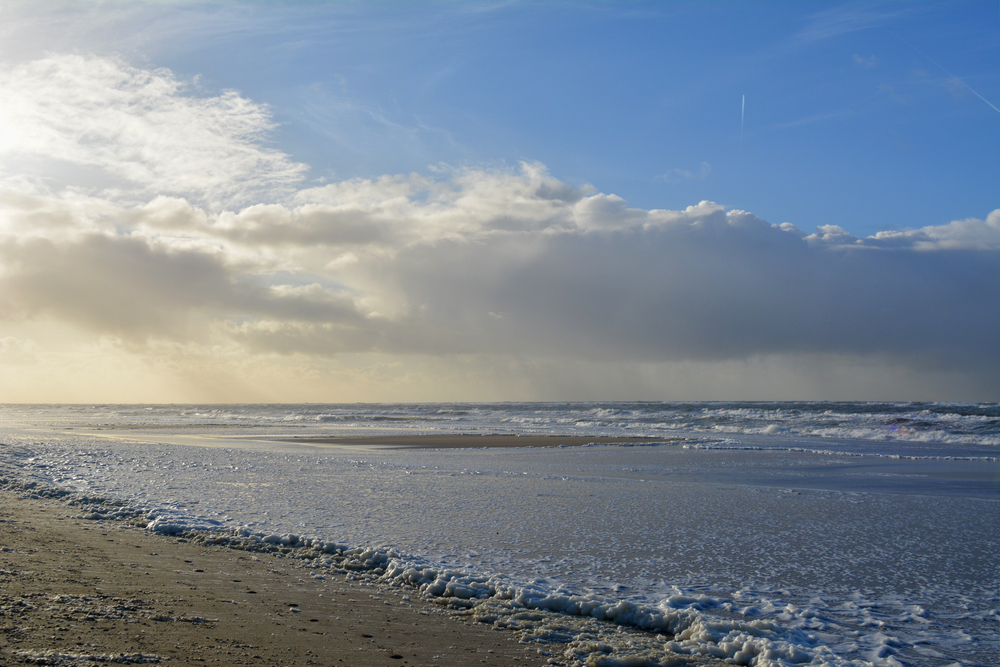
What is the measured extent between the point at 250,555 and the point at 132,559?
4.07ft

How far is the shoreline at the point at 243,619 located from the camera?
4434mm

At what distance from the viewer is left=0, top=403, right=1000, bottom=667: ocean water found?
5.48 m

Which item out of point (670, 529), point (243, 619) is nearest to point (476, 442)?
point (670, 529)

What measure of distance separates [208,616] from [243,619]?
29 cm

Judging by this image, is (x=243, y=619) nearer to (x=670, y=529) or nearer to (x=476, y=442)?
(x=670, y=529)

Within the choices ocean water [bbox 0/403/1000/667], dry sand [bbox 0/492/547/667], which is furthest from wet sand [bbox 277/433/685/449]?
dry sand [bbox 0/492/547/667]

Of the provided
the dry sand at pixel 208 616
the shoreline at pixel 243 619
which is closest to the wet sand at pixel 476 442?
the dry sand at pixel 208 616

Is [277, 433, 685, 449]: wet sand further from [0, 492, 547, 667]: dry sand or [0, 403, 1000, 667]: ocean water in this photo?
[0, 492, 547, 667]: dry sand

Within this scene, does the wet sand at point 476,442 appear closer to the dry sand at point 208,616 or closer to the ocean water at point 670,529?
the ocean water at point 670,529

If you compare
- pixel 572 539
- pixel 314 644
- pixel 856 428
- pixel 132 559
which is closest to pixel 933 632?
pixel 572 539

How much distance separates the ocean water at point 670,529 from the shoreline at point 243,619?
566 mm

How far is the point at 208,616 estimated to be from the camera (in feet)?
17.1

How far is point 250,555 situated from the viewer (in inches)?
297

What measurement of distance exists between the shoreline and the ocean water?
0.57m
